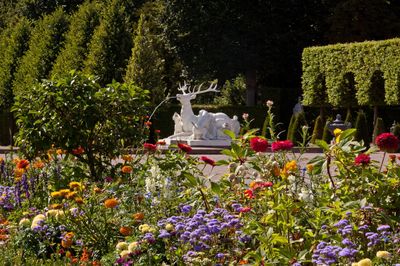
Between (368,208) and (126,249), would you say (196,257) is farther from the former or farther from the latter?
(368,208)

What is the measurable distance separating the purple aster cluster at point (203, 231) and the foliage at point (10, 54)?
33.5m

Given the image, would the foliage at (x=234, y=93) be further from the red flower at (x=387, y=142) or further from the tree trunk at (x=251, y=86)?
the red flower at (x=387, y=142)

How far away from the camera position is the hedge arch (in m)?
30.7

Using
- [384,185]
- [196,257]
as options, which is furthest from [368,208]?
[196,257]

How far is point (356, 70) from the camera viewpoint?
32.8m

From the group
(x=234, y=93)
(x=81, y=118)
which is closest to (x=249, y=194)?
(x=81, y=118)

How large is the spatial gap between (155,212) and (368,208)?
1.84 meters

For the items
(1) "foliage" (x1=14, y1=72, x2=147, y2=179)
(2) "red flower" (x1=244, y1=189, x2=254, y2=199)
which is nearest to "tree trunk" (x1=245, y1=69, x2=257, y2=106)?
(1) "foliage" (x1=14, y1=72, x2=147, y2=179)

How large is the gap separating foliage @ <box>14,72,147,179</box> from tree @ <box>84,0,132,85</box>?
81.8 feet

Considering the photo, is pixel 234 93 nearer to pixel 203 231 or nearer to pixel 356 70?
pixel 356 70

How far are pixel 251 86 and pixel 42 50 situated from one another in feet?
28.5

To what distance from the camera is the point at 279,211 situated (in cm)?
548

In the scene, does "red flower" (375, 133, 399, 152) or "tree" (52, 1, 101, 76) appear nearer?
"red flower" (375, 133, 399, 152)

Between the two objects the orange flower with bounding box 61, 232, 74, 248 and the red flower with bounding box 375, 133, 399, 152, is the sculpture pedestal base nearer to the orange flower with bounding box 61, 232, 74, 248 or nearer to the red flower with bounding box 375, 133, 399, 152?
the orange flower with bounding box 61, 232, 74, 248
